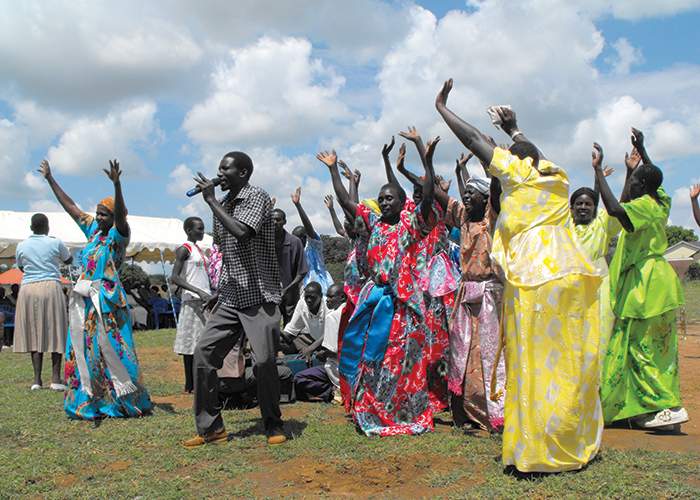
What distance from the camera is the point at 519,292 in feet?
13.0

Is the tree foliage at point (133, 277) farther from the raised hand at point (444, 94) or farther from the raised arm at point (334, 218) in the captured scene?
the raised hand at point (444, 94)

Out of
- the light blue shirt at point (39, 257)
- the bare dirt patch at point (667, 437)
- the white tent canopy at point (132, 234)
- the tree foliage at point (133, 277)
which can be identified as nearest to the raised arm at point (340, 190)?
the bare dirt patch at point (667, 437)

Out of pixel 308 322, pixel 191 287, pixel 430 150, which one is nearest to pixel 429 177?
pixel 430 150

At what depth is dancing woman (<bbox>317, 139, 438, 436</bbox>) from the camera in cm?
555

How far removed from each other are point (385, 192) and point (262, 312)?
1.44 m

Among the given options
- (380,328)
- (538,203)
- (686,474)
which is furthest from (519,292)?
A: (380,328)

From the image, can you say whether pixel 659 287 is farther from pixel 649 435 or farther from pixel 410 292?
pixel 410 292

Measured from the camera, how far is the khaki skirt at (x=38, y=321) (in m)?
8.13

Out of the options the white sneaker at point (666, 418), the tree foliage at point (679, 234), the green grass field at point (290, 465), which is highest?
the tree foliage at point (679, 234)

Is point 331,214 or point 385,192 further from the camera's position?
point 331,214

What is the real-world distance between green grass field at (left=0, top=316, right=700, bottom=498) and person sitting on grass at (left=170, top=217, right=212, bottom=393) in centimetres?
163

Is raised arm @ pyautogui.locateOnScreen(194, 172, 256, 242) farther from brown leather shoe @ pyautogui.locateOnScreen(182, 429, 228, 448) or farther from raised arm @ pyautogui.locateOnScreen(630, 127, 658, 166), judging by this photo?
raised arm @ pyautogui.locateOnScreen(630, 127, 658, 166)

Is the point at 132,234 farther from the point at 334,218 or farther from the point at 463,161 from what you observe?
the point at 463,161

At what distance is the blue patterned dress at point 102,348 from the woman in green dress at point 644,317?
4.25 meters
